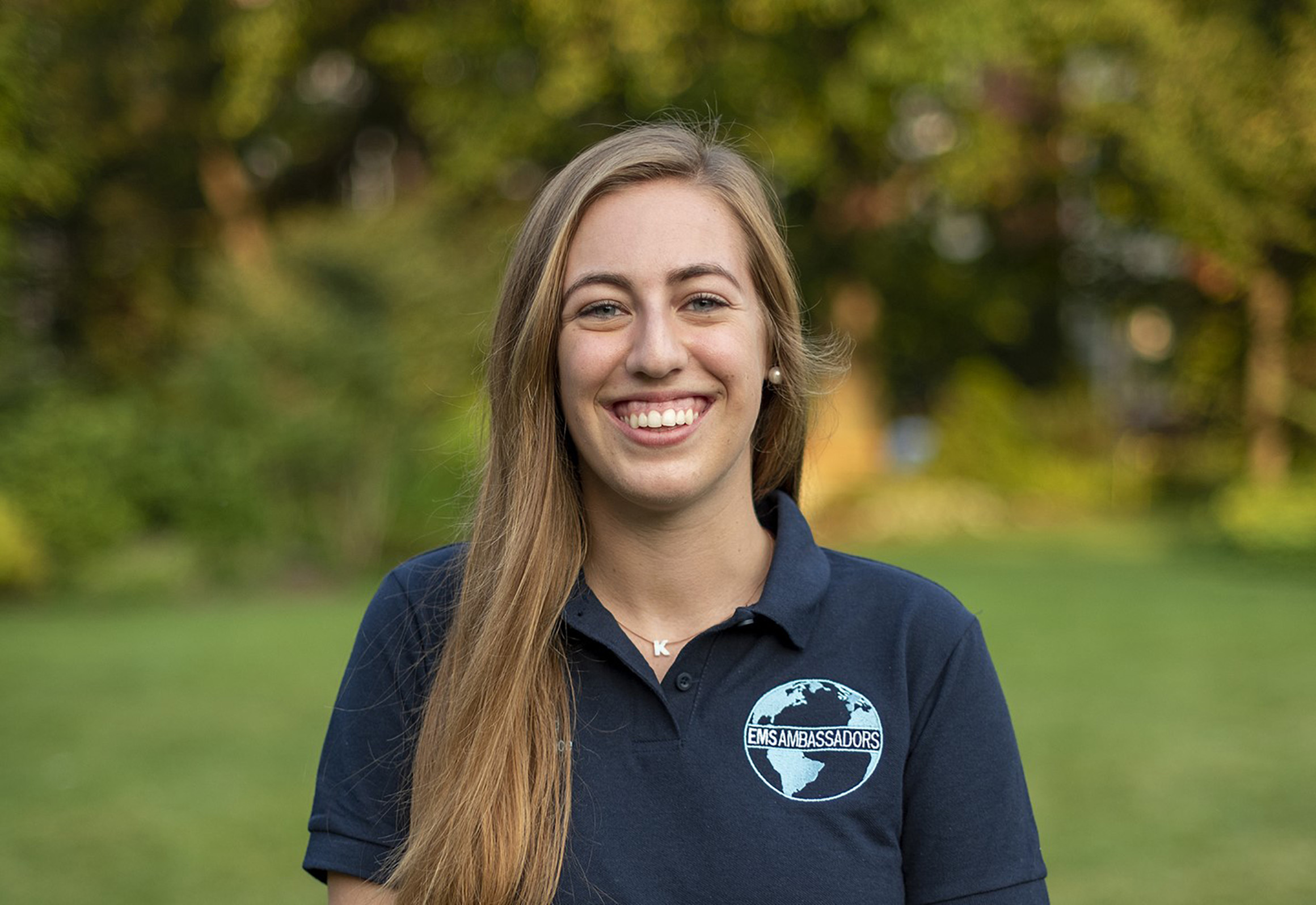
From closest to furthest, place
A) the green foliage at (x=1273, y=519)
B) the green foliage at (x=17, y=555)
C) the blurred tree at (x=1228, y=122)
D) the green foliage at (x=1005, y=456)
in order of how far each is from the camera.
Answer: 1. the green foliage at (x=17, y=555)
2. the green foliage at (x=1273, y=519)
3. the blurred tree at (x=1228, y=122)
4. the green foliage at (x=1005, y=456)

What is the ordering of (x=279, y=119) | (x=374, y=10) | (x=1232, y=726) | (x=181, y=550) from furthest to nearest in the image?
(x=279, y=119) → (x=374, y=10) → (x=181, y=550) → (x=1232, y=726)

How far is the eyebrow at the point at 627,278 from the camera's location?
2.04 meters

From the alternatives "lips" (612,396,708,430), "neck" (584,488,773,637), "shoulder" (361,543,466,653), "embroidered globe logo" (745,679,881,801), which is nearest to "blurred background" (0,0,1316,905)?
"shoulder" (361,543,466,653)

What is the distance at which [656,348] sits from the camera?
6.58 feet

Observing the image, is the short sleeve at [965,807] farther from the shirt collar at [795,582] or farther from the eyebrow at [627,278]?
the eyebrow at [627,278]

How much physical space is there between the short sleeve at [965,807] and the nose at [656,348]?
620 mm

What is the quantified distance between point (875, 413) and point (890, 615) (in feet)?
61.7

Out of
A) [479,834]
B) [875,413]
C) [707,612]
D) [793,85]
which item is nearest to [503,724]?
[479,834]

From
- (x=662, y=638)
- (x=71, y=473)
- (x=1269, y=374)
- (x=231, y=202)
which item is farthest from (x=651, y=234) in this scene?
(x=231, y=202)

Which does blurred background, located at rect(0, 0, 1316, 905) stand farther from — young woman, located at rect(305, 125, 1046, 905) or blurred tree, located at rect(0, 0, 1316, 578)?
young woman, located at rect(305, 125, 1046, 905)

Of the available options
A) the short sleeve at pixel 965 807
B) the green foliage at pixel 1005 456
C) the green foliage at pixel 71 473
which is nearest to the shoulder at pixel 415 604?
the short sleeve at pixel 965 807

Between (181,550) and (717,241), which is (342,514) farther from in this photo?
(717,241)

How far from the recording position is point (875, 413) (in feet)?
67.7

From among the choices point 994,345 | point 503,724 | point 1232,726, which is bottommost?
point 1232,726
